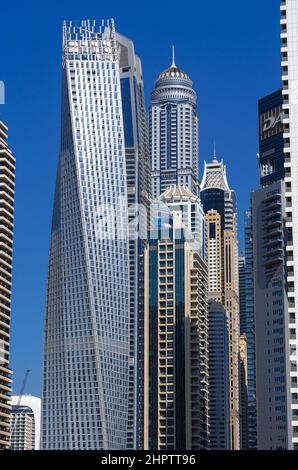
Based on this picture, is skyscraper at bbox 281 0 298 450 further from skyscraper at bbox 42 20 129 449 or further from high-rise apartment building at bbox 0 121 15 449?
skyscraper at bbox 42 20 129 449

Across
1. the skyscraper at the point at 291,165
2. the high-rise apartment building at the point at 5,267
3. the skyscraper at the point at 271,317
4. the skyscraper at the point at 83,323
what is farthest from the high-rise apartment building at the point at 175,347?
the skyscraper at the point at 291,165

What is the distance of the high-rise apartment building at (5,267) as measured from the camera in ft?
468

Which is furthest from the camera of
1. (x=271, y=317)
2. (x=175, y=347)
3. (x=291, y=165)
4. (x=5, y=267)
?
(x=175, y=347)

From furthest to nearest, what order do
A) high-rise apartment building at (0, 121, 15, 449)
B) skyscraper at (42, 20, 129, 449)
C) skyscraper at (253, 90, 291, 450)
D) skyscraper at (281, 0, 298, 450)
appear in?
1. skyscraper at (42, 20, 129, 449)
2. skyscraper at (253, 90, 291, 450)
3. high-rise apartment building at (0, 121, 15, 449)
4. skyscraper at (281, 0, 298, 450)

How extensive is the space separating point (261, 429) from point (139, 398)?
118 ft

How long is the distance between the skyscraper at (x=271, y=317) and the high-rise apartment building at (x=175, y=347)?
2317cm

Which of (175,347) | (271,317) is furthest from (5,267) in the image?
(175,347)

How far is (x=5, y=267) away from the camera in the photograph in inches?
5910

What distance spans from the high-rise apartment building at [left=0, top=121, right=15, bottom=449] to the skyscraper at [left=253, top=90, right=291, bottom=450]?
37.1 m

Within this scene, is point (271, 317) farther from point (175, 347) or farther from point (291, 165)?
point (291, 165)

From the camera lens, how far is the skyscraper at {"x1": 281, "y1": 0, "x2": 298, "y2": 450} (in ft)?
308

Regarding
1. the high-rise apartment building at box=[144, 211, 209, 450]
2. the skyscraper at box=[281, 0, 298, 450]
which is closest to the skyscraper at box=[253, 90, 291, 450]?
the high-rise apartment building at box=[144, 211, 209, 450]

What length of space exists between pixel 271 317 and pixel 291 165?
65308mm
